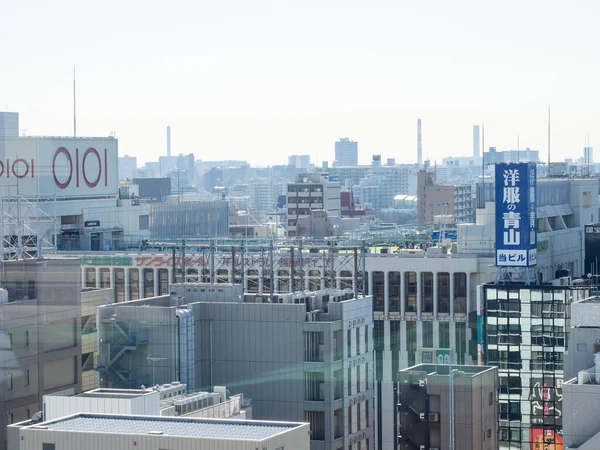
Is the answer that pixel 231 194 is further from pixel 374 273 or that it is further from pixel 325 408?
pixel 325 408

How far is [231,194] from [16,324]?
123927 millimetres

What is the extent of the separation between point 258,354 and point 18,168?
41.6ft

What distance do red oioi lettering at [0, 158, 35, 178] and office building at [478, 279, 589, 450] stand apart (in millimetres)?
11680

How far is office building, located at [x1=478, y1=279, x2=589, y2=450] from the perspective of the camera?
24734mm

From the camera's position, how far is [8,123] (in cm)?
3200

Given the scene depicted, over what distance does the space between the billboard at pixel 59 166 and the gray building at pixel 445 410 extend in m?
10.9

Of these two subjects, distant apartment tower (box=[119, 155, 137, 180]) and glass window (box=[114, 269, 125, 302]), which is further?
distant apartment tower (box=[119, 155, 137, 180])

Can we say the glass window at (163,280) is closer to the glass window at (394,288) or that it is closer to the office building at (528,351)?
the glass window at (394,288)

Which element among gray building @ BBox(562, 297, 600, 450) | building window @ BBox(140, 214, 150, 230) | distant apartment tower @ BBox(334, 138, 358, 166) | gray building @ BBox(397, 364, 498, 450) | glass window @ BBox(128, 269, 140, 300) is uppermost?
distant apartment tower @ BBox(334, 138, 358, 166)

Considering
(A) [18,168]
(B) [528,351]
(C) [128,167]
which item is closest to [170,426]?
(B) [528,351]

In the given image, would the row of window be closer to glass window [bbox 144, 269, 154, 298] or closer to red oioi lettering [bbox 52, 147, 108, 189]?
glass window [bbox 144, 269, 154, 298]

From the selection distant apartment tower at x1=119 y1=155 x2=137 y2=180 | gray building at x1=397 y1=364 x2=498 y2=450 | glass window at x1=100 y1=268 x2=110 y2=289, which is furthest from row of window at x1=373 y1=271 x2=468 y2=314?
distant apartment tower at x1=119 y1=155 x2=137 y2=180

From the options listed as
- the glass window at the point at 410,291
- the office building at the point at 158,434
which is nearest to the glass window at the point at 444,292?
the glass window at the point at 410,291

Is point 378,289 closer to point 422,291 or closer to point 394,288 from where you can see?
point 394,288
